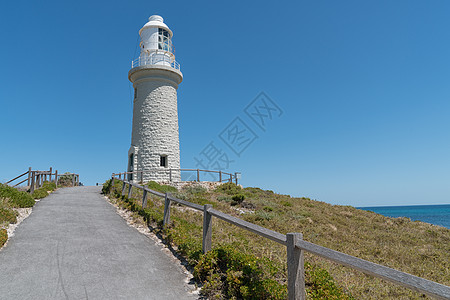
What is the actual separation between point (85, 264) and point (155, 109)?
18919 mm

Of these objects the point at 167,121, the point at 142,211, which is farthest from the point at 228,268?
the point at 167,121

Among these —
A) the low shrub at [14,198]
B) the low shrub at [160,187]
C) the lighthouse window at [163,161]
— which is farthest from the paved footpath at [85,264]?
the lighthouse window at [163,161]

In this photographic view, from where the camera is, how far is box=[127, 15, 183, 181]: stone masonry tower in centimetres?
2373

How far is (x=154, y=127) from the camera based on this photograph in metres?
23.9

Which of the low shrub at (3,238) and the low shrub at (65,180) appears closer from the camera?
the low shrub at (3,238)

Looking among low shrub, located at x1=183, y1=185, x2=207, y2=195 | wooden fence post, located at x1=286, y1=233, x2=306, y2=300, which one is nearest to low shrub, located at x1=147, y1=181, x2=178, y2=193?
low shrub, located at x1=183, y1=185, x2=207, y2=195

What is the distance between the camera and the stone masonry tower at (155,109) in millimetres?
23734

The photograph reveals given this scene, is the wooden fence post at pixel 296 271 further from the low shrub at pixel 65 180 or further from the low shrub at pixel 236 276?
the low shrub at pixel 65 180

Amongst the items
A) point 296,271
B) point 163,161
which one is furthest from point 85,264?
point 163,161

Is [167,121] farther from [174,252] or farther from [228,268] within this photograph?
[228,268]

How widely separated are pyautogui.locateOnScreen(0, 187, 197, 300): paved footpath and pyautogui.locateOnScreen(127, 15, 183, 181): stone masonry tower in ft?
44.6

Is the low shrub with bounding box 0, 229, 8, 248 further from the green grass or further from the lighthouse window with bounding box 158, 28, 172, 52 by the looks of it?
the lighthouse window with bounding box 158, 28, 172, 52

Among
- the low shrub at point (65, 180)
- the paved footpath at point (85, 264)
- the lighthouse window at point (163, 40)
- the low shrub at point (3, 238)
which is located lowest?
the paved footpath at point (85, 264)

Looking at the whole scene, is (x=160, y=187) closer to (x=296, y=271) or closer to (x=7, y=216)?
(x=7, y=216)
